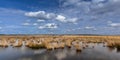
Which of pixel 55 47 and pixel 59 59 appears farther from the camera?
pixel 55 47

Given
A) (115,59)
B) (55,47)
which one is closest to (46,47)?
(55,47)

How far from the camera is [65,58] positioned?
2148cm

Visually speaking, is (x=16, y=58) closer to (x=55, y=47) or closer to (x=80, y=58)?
(x=80, y=58)

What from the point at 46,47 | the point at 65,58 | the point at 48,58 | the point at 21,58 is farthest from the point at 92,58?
the point at 46,47

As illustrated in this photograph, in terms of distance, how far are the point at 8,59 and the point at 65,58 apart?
6059 mm

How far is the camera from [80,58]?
70.5 feet

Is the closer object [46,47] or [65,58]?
[65,58]

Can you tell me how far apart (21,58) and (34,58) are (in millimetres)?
1453

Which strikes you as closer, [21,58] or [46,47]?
[21,58]

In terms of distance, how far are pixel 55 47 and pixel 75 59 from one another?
30.6 feet

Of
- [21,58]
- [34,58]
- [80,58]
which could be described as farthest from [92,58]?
[21,58]

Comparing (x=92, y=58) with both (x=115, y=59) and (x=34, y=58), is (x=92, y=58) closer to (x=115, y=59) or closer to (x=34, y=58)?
(x=115, y=59)

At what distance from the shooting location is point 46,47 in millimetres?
29953

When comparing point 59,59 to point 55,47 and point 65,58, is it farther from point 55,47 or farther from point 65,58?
point 55,47
